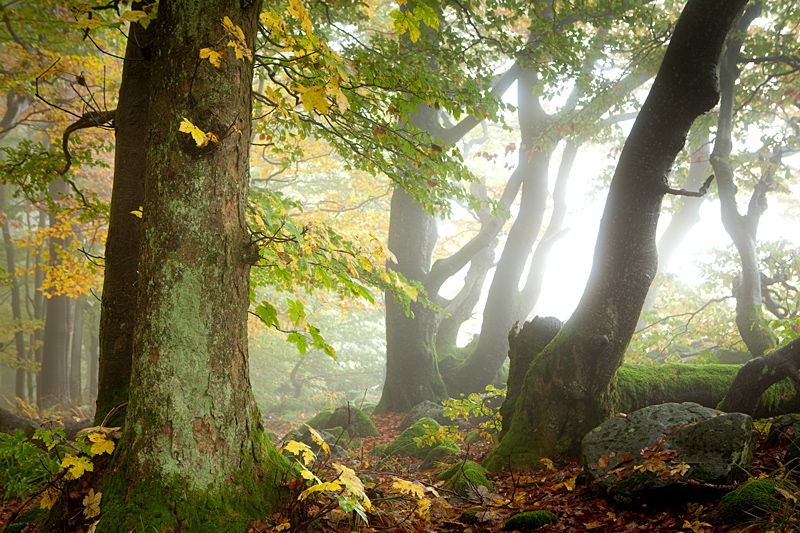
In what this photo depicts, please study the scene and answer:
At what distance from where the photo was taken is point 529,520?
307 cm

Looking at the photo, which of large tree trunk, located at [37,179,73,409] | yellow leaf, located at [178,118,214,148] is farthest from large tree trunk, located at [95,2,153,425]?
large tree trunk, located at [37,179,73,409]

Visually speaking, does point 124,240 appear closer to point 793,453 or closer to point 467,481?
point 467,481

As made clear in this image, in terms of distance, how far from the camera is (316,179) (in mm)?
18469

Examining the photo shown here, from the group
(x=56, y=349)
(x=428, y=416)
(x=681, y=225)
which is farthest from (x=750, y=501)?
(x=681, y=225)

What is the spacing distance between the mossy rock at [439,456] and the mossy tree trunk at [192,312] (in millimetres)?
3422

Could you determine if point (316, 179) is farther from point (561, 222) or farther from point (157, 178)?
point (157, 178)

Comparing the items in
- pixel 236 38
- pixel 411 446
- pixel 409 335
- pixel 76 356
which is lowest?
pixel 411 446

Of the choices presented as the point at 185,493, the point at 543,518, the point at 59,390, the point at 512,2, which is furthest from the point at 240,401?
the point at 59,390

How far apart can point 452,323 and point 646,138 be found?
952 cm

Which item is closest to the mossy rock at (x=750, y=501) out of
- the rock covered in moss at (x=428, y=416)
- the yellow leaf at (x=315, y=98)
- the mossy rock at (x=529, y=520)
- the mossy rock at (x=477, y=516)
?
the mossy rock at (x=529, y=520)

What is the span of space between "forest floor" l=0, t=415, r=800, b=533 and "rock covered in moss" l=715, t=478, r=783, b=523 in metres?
0.05

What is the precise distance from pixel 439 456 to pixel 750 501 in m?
3.77

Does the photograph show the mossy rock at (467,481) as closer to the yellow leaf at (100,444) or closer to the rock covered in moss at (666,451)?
the rock covered in moss at (666,451)

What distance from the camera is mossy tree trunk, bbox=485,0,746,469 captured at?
4.52 meters
